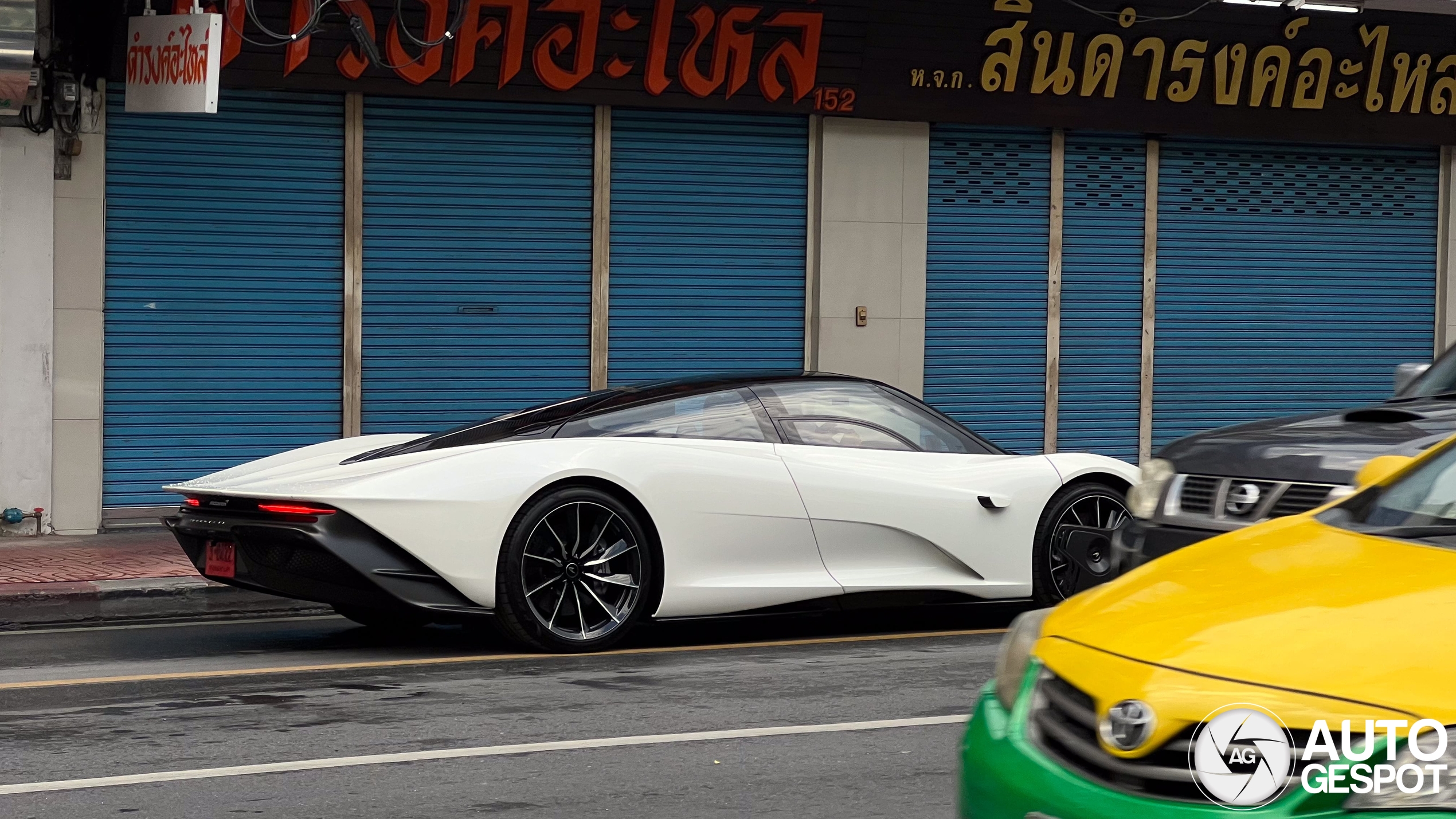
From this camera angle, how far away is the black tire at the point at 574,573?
7926 millimetres

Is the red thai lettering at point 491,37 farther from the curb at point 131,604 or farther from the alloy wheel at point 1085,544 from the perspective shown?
the alloy wheel at point 1085,544

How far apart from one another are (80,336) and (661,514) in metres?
7.02

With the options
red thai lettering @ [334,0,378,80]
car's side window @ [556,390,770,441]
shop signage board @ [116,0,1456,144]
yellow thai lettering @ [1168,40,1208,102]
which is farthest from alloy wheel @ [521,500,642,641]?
yellow thai lettering @ [1168,40,1208,102]

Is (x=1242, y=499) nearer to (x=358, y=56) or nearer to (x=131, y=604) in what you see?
(x=131, y=604)

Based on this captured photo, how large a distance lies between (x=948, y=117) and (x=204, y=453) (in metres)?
7.11

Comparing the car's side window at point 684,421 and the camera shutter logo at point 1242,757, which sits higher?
the car's side window at point 684,421

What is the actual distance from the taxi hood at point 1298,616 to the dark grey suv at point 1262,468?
2.67 meters

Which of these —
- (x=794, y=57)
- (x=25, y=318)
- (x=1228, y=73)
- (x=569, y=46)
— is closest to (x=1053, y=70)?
(x=1228, y=73)

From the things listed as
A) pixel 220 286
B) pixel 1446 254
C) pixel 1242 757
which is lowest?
pixel 1242 757

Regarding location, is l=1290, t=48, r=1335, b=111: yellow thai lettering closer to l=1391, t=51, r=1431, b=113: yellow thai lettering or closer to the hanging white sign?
l=1391, t=51, r=1431, b=113: yellow thai lettering

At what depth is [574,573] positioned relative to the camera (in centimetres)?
809

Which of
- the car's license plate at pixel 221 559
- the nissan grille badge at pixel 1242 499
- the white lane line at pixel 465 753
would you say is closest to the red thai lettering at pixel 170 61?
the car's license plate at pixel 221 559

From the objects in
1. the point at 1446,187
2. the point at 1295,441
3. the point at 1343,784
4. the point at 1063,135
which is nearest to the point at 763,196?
the point at 1063,135

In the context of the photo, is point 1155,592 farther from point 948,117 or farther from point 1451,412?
point 948,117
